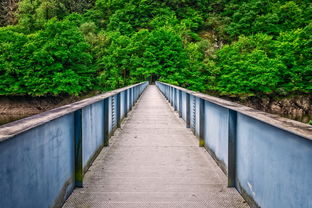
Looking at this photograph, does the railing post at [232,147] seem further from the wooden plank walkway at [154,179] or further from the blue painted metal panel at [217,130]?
the blue painted metal panel at [217,130]

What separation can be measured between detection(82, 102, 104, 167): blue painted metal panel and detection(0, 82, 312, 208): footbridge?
0.02 meters

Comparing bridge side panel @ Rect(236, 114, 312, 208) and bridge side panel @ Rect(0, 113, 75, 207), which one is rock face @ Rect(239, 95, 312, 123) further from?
bridge side panel @ Rect(0, 113, 75, 207)

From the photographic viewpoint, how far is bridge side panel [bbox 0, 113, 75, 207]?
2.09 metres

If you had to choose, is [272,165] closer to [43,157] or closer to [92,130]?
[43,157]

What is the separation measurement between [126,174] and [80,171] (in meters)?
0.84

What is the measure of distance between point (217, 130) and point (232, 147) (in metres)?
0.96

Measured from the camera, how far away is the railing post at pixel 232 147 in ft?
12.8

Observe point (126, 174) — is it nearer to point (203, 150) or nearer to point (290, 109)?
point (203, 150)

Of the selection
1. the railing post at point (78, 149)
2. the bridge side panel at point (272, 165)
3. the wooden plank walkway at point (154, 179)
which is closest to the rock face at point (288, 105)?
the wooden plank walkway at point (154, 179)

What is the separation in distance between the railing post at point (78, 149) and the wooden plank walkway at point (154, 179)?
150mm

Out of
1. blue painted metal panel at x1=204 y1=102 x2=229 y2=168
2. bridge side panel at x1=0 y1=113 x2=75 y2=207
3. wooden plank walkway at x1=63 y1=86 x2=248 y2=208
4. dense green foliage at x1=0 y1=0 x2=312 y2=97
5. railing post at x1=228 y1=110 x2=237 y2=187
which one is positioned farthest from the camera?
dense green foliage at x1=0 y1=0 x2=312 y2=97

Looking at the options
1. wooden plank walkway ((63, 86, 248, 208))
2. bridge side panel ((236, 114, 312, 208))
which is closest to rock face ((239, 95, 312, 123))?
wooden plank walkway ((63, 86, 248, 208))

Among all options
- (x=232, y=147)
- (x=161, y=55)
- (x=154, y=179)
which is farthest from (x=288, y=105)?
(x=154, y=179)

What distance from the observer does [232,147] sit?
3924mm
